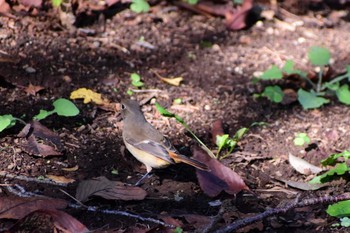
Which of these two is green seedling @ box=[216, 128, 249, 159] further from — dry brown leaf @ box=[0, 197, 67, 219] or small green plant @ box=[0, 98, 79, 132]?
dry brown leaf @ box=[0, 197, 67, 219]

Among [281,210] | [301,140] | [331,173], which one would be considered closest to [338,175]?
[331,173]

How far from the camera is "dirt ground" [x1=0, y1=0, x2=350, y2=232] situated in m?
4.48

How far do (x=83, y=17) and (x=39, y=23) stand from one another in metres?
0.51

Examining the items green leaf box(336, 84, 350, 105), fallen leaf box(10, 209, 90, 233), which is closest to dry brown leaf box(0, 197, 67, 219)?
fallen leaf box(10, 209, 90, 233)

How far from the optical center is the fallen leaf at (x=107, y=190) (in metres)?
4.30

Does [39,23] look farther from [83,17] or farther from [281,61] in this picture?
[281,61]

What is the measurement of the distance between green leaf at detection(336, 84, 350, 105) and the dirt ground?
0.10 meters

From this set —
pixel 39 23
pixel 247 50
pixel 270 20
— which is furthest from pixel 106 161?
pixel 270 20

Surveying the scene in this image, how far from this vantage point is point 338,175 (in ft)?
15.8

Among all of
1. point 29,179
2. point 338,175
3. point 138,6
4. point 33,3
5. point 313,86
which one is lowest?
point 313,86

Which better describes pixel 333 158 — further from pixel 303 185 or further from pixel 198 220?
pixel 198 220

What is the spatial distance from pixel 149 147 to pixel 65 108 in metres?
0.71

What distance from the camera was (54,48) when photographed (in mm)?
6016

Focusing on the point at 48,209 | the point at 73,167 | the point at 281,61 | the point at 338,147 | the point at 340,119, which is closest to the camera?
the point at 48,209
